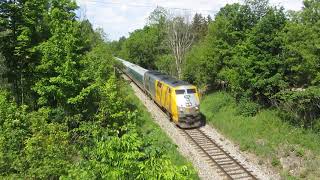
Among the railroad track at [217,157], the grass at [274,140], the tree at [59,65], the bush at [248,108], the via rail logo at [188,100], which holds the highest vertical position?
the tree at [59,65]

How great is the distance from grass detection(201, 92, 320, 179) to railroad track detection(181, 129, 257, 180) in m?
1.48

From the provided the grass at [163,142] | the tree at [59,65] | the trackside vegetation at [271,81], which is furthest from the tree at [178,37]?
the tree at [59,65]

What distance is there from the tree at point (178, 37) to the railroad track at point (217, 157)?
24.0 m

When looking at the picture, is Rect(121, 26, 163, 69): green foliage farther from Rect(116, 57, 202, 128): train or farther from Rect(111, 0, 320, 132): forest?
Rect(116, 57, 202, 128): train

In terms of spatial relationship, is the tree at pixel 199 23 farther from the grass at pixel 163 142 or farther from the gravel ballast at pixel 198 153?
the gravel ballast at pixel 198 153

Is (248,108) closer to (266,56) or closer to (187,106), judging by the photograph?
(266,56)

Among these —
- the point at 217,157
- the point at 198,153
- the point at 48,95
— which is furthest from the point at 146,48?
the point at 217,157

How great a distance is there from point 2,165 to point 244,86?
64.4ft

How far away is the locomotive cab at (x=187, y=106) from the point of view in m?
26.7

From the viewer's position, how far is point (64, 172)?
46.4 ft

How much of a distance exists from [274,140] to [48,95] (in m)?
14.0

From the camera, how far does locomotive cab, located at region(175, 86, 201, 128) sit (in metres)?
26.7

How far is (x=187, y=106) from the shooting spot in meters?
26.8

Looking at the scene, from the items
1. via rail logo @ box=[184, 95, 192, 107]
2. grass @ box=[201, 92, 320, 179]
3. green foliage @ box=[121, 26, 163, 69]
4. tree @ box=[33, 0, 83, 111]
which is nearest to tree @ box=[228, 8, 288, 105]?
grass @ box=[201, 92, 320, 179]
